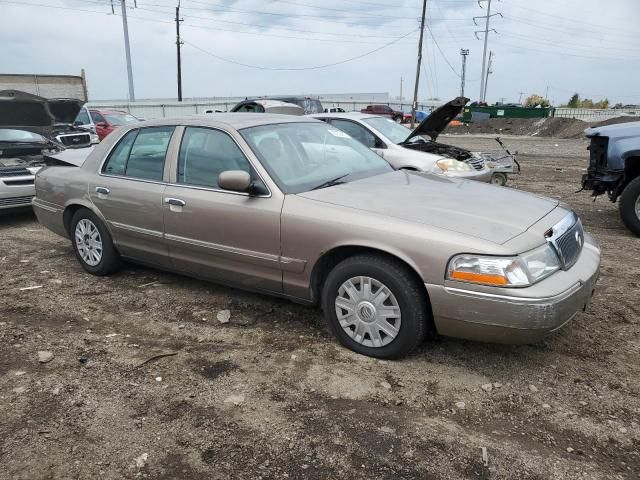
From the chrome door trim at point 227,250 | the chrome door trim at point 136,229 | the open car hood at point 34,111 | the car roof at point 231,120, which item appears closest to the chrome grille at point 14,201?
the open car hood at point 34,111

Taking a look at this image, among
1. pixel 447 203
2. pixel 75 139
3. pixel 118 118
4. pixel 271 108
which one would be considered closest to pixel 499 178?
pixel 271 108

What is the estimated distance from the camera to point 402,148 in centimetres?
818

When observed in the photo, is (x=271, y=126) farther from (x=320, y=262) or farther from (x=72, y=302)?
(x=72, y=302)

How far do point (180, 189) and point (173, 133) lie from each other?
0.52 metres

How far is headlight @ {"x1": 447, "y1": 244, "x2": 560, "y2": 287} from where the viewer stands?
292cm

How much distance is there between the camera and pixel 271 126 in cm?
428

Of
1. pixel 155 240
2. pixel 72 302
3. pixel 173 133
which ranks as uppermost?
pixel 173 133

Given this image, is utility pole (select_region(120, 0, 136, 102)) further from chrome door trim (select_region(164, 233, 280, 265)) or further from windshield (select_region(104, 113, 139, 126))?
chrome door trim (select_region(164, 233, 280, 265))

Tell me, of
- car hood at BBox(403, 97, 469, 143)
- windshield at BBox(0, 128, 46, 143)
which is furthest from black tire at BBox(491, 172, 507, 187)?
windshield at BBox(0, 128, 46, 143)

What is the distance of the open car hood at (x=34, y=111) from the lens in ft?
28.2

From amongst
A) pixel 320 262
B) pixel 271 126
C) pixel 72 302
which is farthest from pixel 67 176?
pixel 320 262

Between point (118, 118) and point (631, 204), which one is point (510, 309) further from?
point (118, 118)

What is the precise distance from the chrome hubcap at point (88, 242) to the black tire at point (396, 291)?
2.71m

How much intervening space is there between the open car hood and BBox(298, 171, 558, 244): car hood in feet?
23.6
